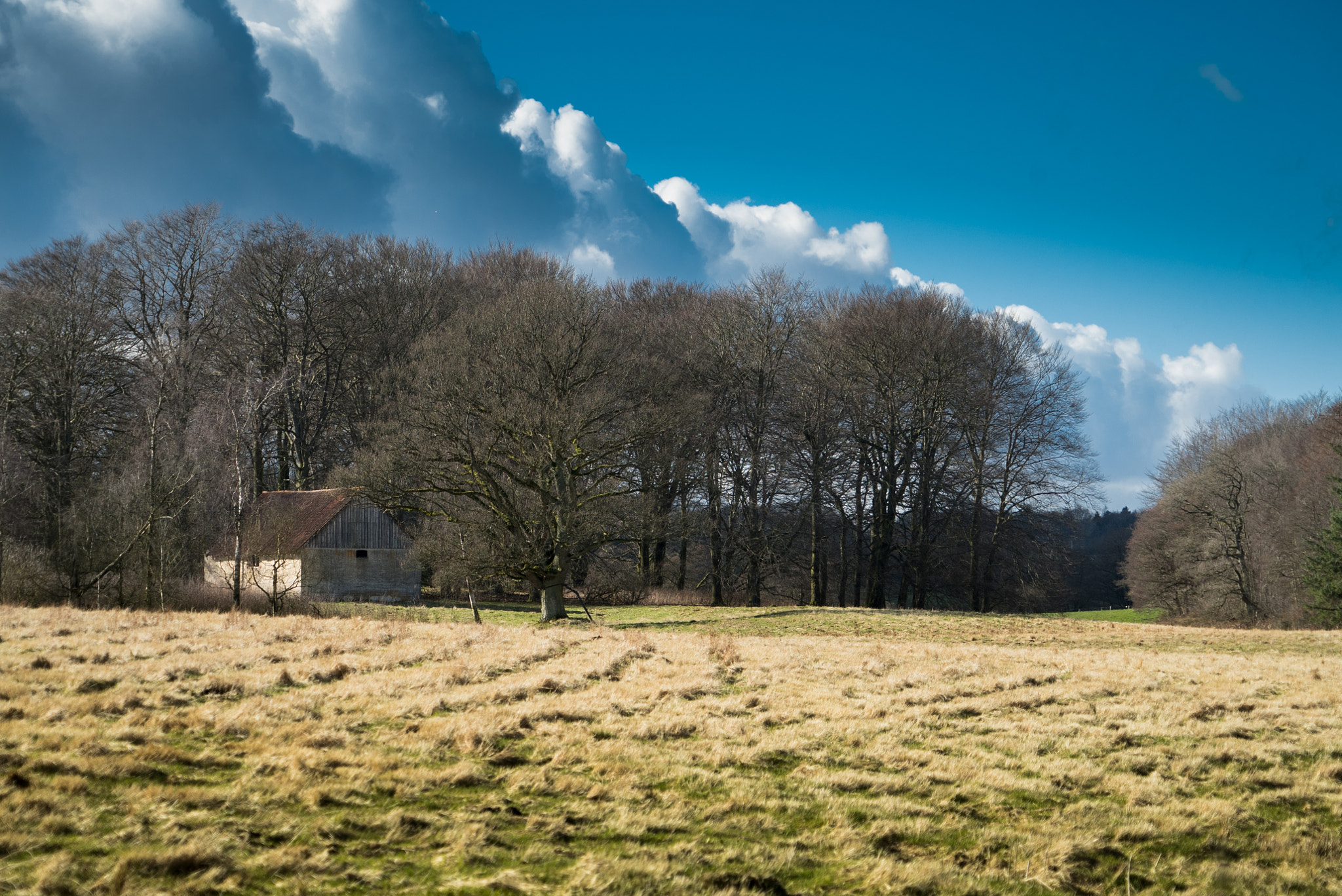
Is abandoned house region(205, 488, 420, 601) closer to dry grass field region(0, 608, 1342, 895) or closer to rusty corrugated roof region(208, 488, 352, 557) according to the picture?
rusty corrugated roof region(208, 488, 352, 557)

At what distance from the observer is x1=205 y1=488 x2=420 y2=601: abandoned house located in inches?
1270

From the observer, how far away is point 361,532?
3450 centimetres

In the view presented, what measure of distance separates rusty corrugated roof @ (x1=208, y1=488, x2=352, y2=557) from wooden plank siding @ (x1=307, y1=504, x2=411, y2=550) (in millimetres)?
348

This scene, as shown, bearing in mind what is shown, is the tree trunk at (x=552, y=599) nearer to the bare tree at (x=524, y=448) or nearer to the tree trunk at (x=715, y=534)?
the bare tree at (x=524, y=448)

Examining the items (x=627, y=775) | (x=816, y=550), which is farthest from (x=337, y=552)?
(x=627, y=775)

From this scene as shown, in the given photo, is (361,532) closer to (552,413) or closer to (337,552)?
(337,552)

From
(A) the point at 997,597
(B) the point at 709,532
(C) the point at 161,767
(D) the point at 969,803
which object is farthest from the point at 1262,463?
(C) the point at 161,767

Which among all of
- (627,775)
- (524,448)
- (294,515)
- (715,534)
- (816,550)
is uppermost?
(524,448)

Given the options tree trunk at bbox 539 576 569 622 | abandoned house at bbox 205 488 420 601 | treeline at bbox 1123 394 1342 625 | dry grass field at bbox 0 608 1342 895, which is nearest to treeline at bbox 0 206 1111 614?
tree trunk at bbox 539 576 569 622

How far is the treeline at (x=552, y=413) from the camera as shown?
24953mm

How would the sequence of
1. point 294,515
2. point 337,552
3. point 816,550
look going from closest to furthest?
point 294,515 → point 337,552 → point 816,550

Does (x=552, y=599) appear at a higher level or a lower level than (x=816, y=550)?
lower

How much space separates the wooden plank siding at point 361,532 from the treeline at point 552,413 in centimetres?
167

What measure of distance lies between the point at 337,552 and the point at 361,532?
1.27m
